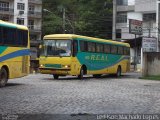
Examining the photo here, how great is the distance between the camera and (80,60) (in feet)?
106

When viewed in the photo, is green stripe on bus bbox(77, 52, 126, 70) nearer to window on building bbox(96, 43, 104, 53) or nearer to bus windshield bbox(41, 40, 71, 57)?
window on building bbox(96, 43, 104, 53)

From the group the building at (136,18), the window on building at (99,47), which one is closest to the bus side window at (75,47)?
the window on building at (99,47)

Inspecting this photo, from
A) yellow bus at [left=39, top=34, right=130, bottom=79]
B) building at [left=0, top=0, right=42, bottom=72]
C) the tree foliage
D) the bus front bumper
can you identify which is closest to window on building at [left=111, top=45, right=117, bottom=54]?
yellow bus at [left=39, top=34, right=130, bottom=79]

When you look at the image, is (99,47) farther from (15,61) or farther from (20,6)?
(20,6)

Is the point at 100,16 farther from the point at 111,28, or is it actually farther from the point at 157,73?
the point at 157,73

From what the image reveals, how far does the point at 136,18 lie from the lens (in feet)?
235

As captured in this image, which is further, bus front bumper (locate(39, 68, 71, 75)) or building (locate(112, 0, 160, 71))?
building (locate(112, 0, 160, 71))

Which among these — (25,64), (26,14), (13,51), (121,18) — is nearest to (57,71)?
(25,64)

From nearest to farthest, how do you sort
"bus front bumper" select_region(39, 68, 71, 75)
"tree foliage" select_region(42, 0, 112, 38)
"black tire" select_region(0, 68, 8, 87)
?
"black tire" select_region(0, 68, 8, 87) < "bus front bumper" select_region(39, 68, 71, 75) < "tree foliage" select_region(42, 0, 112, 38)

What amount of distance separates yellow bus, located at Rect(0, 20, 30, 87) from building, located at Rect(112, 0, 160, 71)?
3828 cm

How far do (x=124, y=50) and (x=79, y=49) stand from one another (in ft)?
36.9

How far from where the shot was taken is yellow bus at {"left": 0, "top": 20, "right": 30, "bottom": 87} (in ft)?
75.4

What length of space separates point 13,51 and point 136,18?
49.3 m

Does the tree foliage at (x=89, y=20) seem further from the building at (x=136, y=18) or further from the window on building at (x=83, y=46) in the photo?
the window on building at (x=83, y=46)
